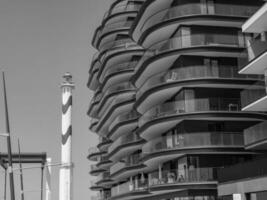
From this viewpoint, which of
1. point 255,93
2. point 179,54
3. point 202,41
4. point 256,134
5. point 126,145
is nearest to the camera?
point 256,134

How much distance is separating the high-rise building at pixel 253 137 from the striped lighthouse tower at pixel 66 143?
75.0 ft

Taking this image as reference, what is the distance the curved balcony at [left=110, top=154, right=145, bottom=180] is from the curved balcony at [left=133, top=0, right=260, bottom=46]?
1819 centimetres

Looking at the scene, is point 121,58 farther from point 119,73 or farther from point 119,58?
point 119,73

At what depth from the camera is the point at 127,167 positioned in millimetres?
71812

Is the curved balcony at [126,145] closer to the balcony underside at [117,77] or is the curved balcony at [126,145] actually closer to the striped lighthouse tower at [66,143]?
the balcony underside at [117,77]

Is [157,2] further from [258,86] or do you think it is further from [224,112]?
[258,86]

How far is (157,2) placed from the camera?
59.3 metres

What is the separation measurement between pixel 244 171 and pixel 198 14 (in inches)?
775

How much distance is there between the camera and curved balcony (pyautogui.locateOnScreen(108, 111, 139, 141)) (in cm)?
7450

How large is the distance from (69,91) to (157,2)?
1789cm

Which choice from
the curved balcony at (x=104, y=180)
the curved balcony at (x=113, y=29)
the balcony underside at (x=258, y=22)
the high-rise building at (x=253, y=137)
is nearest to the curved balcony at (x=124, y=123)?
the curved balcony at (x=104, y=180)

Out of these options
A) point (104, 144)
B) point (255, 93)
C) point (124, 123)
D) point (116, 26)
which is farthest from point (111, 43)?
point (255, 93)

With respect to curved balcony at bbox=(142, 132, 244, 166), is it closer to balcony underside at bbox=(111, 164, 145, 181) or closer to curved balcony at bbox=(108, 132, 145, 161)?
balcony underside at bbox=(111, 164, 145, 181)

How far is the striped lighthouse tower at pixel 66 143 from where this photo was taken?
63.4 m
